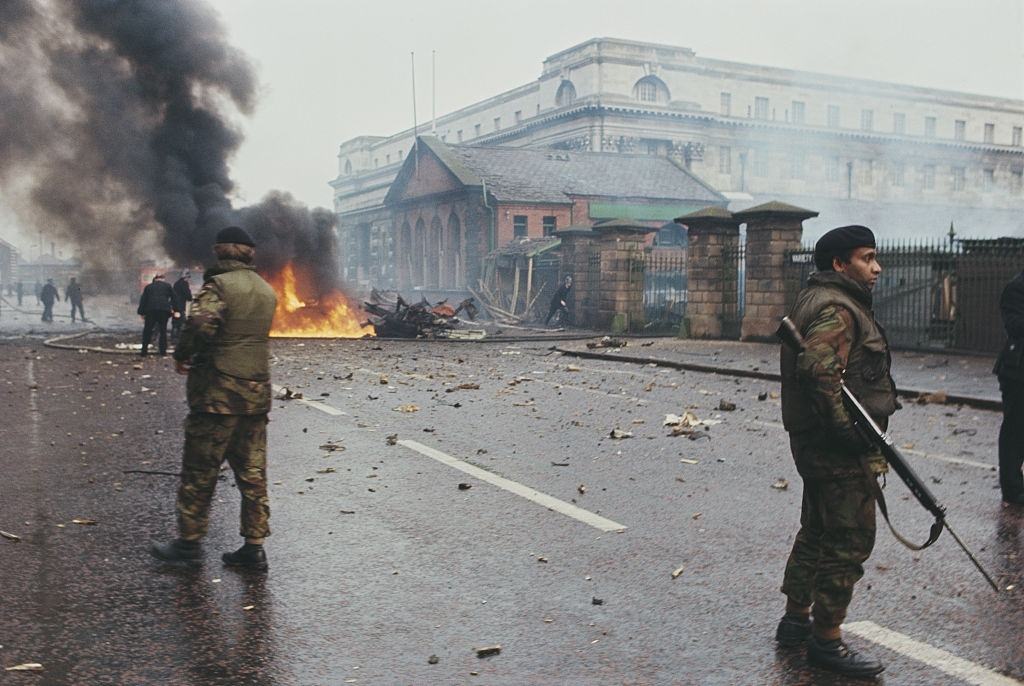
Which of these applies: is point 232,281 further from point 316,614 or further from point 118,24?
point 118,24

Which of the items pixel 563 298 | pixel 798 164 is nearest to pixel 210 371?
pixel 563 298

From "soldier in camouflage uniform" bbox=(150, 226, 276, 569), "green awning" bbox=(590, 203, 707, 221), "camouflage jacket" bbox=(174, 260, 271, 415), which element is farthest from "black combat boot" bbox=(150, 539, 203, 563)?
"green awning" bbox=(590, 203, 707, 221)

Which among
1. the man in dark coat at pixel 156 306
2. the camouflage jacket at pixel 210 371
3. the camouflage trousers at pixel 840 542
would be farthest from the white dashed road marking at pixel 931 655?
the man in dark coat at pixel 156 306

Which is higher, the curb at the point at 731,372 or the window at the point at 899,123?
the window at the point at 899,123

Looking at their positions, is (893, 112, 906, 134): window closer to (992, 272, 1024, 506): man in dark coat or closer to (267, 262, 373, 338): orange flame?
(267, 262, 373, 338): orange flame

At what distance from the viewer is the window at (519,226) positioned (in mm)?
49312

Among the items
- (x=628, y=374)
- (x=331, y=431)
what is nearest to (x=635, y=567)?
(x=331, y=431)

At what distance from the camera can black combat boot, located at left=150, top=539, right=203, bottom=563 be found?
490 cm

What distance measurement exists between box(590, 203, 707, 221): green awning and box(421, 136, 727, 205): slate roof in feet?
2.02

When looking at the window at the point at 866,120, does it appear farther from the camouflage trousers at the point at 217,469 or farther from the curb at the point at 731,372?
the camouflage trousers at the point at 217,469

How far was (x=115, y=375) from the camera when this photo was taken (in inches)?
595

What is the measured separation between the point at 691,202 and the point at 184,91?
31403 millimetres

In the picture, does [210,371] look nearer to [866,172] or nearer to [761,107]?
[761,107]

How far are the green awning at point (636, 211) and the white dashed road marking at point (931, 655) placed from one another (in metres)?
46.1
